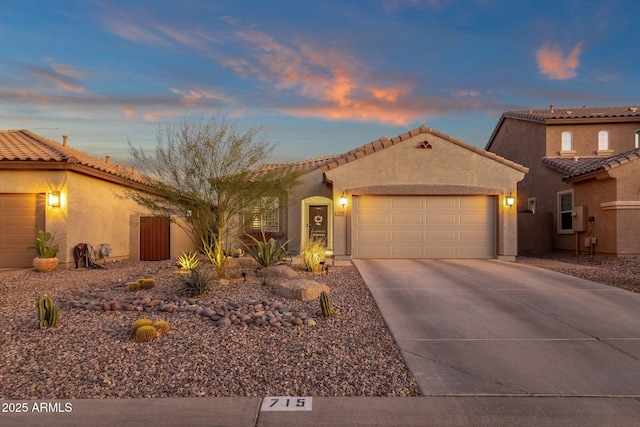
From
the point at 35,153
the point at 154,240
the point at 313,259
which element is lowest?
the point at 313,259

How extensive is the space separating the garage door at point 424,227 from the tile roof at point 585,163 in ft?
12.9

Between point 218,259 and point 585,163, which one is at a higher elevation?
point 585,163

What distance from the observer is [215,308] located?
768 centimetres

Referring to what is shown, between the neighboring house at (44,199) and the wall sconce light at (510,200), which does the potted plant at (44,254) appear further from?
the wall sconce light at (510,200)

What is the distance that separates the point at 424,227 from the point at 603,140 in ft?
40.0

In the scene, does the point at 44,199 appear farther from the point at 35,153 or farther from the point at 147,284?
the point at 147,284

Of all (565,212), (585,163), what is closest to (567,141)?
(585,163)

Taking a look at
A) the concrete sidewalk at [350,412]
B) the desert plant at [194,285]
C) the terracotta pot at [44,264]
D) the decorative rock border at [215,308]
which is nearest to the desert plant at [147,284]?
the decorative rock border at [215,308]

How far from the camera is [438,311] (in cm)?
777

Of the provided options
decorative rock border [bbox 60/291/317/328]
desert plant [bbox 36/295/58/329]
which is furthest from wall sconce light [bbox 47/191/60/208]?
desert plant [bbox 36/295/58/329]

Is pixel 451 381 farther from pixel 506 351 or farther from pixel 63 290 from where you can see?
pixel 63 290

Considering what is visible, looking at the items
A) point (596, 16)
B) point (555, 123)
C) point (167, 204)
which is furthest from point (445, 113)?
point (167, 204)

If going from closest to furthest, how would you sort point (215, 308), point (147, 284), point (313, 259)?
point (215, 308) → point (147, 284) → point (313, 259)

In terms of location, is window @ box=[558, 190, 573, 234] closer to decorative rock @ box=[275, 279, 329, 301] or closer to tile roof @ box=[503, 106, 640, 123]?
tile roof @ box=[503, 106, 640, 123]
